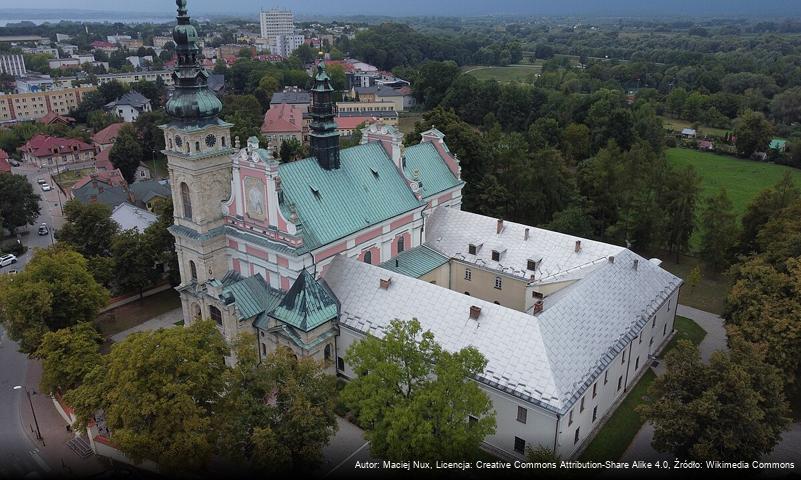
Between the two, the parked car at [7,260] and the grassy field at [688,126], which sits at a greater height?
the grassy field at [688,126]

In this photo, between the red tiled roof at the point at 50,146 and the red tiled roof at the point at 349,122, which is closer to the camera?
the red tiled roof at the point at 50,146

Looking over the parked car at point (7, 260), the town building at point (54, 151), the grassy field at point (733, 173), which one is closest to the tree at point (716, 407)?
the grassy field at point (733, 173)

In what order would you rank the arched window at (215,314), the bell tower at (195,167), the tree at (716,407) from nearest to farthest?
the tree at (716,407), the bell tower at (195,167), the arched window at (215,314)

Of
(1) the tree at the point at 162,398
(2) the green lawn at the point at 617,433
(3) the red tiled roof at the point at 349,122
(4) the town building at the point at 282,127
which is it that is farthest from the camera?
(3) the red tiled roof at the point at 349,122

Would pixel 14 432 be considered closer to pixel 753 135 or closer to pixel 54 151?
A: pixel 54 151

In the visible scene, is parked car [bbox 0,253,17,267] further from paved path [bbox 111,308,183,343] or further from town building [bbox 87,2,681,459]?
town building [bbox 87,2,681,459]

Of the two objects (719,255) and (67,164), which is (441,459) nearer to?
(719,255)

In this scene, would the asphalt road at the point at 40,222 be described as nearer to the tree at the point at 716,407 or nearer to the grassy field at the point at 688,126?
the tree at the point at 716,407

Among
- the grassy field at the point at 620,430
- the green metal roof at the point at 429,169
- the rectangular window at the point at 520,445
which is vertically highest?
the green metal roof at the point at 429,169

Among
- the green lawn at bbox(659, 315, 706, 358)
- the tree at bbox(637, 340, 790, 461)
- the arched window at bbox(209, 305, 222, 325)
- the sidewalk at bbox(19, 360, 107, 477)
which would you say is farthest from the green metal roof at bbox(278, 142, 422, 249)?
the tree at bbox(637, 340, 790, 461)
